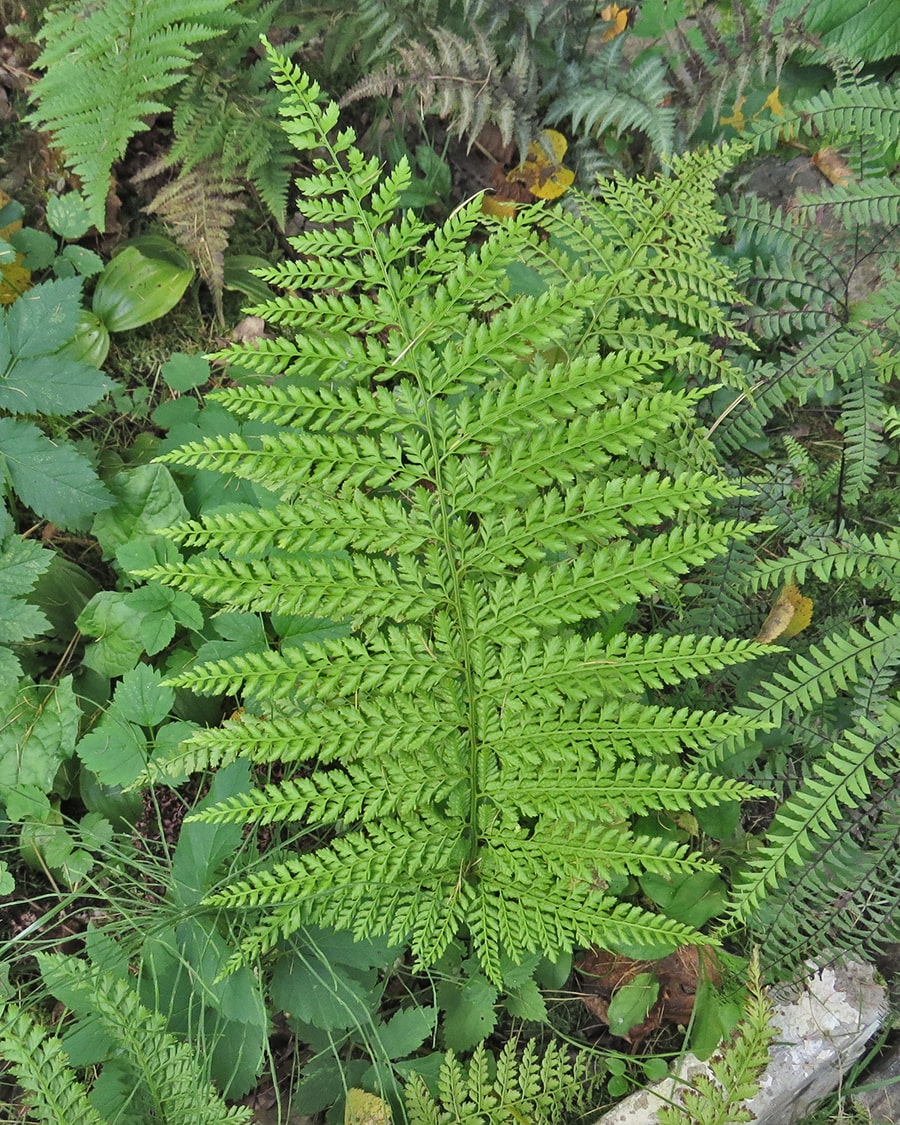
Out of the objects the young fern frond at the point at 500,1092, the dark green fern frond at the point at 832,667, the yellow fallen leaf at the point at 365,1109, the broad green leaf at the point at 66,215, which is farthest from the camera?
the broad green leaf at the point at 66,215

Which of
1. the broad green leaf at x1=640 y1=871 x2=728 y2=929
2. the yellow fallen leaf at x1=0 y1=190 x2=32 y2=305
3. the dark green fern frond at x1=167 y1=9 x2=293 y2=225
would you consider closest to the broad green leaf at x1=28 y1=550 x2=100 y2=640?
the yellow fallen leaf at x1=0 y1=190 x2=32 y2=305

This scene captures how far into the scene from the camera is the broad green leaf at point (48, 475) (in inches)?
89.5

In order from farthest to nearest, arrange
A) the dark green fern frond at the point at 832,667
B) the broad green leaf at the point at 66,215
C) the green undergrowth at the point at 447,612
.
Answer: the broad green leaf at the point at 66,215 < the dark green fern frond at the point at 832,667 < the green undergrowth at the point at 447,612

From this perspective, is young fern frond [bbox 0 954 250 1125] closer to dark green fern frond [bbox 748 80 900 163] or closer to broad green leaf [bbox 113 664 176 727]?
broad green leaf [bbox 113 664 176 727]

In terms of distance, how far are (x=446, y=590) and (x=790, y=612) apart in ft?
4.21

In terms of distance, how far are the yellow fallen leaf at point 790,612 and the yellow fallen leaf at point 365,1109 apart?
167cm

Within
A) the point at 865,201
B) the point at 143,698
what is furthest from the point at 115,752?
the point at 865,201

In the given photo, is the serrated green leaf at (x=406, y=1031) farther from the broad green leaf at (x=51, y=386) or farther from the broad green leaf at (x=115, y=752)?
the broad green leaf at (x=51, y=386)

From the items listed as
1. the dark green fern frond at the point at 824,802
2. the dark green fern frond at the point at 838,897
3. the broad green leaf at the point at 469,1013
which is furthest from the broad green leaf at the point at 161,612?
the dark green fern frond at the point at 838,897

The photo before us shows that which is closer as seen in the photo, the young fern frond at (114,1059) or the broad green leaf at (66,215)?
the young fern frond at (114,1059)

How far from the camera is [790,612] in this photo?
2.39 meters

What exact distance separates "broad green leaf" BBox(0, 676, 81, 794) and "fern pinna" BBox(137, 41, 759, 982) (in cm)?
83

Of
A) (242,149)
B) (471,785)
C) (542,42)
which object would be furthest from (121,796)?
(542,42)

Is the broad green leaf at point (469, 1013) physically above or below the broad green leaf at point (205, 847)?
below
